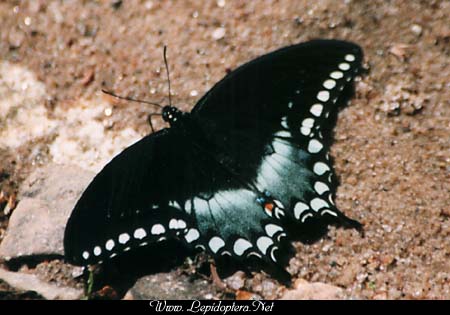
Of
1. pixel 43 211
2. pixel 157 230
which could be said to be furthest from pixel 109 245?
pixel 43 211

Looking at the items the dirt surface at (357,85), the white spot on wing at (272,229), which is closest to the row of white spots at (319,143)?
the white spot on wing at (272,229)

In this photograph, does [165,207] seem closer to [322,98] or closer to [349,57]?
[322,98]

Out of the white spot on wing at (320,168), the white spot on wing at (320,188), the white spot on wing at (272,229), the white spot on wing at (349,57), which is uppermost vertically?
the white spot on wing at (349,57)

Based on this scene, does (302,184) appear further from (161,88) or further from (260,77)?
(161,88)

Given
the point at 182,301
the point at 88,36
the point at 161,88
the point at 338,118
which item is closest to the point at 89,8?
the point at 88,36

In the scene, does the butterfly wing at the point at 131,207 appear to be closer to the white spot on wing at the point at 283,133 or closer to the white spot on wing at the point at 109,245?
the white spot on wing at the point at 109,245
